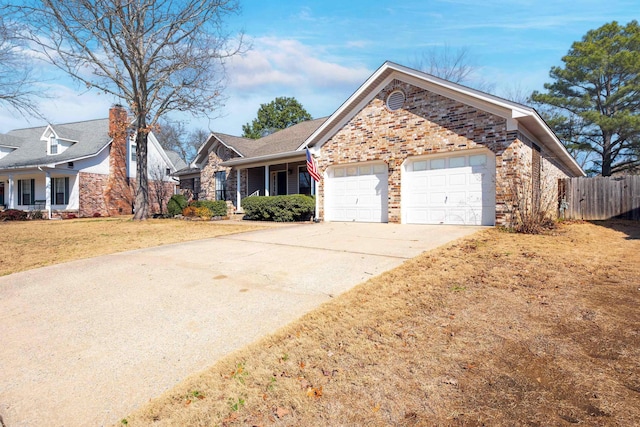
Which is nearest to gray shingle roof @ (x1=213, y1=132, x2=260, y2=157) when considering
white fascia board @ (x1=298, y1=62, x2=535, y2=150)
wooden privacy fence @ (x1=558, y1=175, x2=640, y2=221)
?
white fascia board @ (x1=298, y1=62, x2=535, y2=150)

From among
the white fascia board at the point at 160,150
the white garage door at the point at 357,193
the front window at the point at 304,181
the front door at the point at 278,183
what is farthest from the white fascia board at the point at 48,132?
the white garage door at the point at 357,193

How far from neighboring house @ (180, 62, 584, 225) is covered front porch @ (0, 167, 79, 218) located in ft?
55.4

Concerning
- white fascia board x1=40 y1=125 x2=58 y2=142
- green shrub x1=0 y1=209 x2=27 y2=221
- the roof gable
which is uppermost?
white fascia board x1=40 y1=125 x2=58 y2=142

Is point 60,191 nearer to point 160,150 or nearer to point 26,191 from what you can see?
point 26,191

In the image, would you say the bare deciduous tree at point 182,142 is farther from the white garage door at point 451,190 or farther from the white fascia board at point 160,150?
the white garage door at point 451,190

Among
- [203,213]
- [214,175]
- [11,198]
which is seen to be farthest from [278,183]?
[11,198]

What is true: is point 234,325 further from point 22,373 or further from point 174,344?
point 22,373

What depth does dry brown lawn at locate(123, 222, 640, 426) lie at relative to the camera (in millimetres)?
2309

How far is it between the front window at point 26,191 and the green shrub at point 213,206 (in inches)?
575

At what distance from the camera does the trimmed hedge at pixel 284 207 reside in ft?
50.2

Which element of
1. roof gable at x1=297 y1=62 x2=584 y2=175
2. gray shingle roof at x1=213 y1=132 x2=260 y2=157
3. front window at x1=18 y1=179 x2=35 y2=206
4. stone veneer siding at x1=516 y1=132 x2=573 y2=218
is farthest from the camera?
front window at x1=18 y1=179 x2=35 y2=206

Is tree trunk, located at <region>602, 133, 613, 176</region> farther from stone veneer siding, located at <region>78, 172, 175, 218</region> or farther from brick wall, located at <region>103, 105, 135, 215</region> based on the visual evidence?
stone veneer siding, located at <region>78, 172, 175, 218</region>

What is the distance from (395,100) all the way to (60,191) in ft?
79.0

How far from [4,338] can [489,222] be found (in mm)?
Result: 11354
